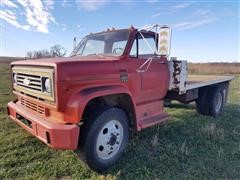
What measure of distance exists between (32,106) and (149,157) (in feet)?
6.69

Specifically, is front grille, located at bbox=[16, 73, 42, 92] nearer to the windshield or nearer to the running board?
the windshield

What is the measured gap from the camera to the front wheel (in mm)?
3400

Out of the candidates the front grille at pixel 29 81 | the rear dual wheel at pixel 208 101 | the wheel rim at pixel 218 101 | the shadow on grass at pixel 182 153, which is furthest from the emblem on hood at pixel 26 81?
the wheel rim at pixel 218 101

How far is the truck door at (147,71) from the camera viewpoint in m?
4.31

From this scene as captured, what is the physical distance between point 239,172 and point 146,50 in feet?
8.43

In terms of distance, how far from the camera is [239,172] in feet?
12.2

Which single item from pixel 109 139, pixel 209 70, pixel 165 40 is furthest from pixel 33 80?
pixel 209 70

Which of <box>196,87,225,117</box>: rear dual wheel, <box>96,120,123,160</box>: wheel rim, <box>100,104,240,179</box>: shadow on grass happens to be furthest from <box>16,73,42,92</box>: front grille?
<box>196,87,225,117</box>: rear dual wheel

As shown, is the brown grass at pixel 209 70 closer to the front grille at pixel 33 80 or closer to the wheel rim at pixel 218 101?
the wheel rim at pixel 218 101

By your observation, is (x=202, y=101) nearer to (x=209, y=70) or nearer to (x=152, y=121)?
(x=152, y=121)

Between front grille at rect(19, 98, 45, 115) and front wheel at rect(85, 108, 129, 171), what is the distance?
803 mm

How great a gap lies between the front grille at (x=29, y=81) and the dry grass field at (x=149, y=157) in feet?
3.73

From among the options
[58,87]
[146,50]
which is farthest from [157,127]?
[58,87]

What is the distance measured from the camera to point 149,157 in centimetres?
412
